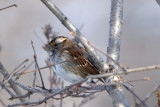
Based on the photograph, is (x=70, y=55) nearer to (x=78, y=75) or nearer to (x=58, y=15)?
(x=78, y=75)

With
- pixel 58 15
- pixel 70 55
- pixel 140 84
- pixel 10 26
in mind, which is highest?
pixel 10 26

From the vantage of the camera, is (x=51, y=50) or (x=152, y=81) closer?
(x=51, y=50)

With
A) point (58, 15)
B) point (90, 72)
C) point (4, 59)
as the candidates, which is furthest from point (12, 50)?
point (58, 15)

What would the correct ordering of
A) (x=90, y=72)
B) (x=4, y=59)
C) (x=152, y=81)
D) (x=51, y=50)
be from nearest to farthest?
(x=90, y=72) → (x=51, y=50) → (x=152, y=81) → (x=4, y=59)

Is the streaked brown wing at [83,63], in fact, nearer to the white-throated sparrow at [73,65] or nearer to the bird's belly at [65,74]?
the white-throated sparrow at [73,65]

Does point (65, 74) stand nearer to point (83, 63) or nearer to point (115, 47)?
point (83, 63)

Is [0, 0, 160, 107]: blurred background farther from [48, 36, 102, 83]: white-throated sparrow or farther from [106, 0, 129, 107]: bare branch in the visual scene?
[106, 0, 129, 107]: bare branch

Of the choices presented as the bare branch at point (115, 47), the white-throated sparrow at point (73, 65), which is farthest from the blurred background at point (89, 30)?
the bare branch at point (115, 47)

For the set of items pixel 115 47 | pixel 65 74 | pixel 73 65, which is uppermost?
pixel 115 47

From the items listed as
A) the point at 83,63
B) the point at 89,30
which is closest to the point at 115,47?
the point at 83,63
